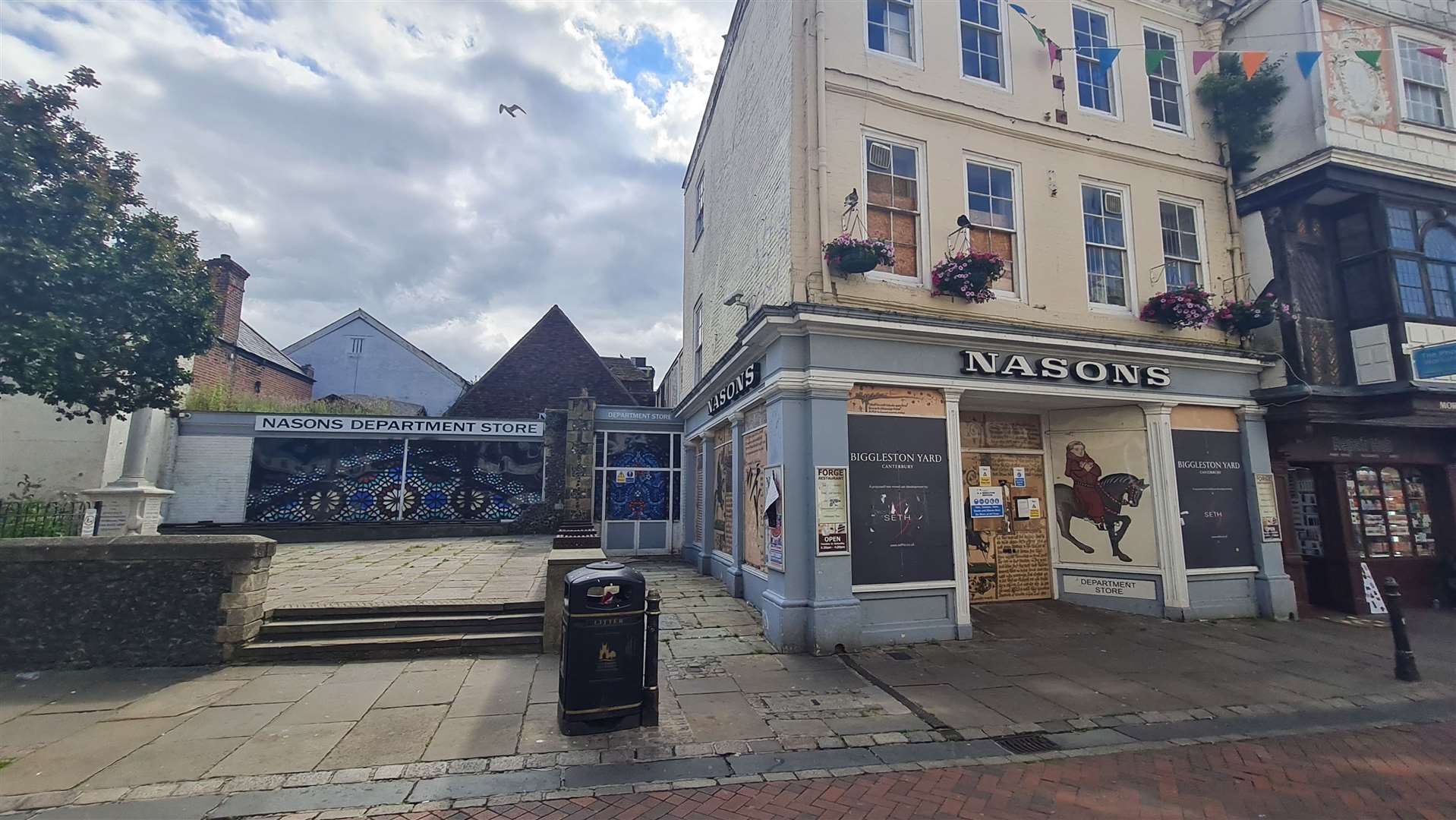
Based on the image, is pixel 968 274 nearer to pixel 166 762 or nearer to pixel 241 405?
pixel 166 762

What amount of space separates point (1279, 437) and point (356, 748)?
13.7 meters

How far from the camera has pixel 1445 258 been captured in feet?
35.5

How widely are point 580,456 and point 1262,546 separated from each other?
14.2m

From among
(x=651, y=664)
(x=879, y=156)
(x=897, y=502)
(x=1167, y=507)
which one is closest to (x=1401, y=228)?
(x=1167, y=507)

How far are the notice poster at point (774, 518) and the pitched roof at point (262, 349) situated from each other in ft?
69.3

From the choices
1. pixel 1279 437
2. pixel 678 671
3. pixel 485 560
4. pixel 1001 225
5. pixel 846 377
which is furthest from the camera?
pixel 485 560

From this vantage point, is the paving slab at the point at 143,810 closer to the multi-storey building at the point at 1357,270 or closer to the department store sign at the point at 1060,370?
the department store sign at the point at 1060,370

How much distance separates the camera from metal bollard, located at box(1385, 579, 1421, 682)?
687cm

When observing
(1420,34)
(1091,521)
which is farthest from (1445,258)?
(1091,521)

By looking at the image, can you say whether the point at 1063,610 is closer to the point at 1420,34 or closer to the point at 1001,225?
the point at 1001,225

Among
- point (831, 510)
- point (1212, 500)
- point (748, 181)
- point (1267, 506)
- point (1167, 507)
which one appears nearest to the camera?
point (831, 510)

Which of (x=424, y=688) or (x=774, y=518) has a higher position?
(x=774, y=518)

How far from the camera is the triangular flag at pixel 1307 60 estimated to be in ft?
32.4

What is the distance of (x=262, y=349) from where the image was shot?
23453 mm
